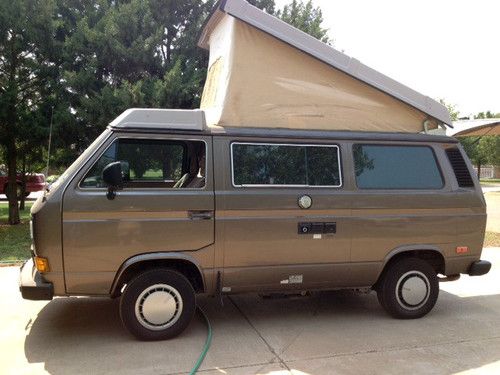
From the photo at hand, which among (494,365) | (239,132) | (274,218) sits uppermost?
(239,132)

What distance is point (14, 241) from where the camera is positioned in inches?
401

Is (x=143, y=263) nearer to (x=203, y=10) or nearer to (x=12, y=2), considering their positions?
(x=12, y=2)

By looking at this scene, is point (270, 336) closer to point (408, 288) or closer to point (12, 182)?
point (408, 288)

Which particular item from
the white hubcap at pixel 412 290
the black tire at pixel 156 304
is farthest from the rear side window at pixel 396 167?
the black tire at pixel 156 304

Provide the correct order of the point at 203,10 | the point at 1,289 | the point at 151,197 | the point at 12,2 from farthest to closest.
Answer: the point at 203,10, the point at 12,2, the point at 1,289, the point at 151,197

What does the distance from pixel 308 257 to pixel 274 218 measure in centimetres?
57

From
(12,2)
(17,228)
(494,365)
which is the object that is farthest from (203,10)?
(494,365)

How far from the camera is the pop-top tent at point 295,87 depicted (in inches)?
192

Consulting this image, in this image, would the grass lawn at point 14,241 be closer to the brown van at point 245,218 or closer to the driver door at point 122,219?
the brown van at point 245,218

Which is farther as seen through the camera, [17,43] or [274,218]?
[17,43]

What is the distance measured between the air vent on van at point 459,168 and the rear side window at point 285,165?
1478 millimetres

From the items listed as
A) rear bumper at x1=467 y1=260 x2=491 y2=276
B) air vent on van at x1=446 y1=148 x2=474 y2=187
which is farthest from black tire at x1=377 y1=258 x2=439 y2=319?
air vent on van at x1=446 y1=148 x2=474 y2=187

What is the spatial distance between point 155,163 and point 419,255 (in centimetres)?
328

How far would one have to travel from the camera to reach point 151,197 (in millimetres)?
4398
